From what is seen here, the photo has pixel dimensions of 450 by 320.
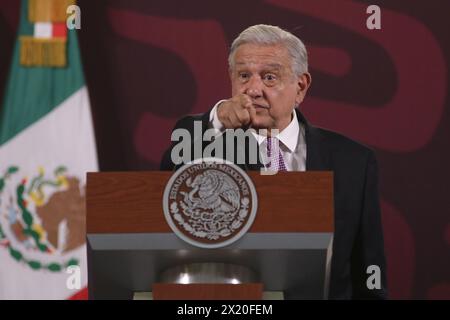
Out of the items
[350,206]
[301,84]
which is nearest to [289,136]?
[301,84]

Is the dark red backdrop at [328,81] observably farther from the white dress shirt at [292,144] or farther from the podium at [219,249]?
the podium at [219,249]

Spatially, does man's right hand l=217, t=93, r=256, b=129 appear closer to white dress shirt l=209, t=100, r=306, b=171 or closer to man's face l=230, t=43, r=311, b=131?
white dress shirt l=209, t=100, r=306, b=171

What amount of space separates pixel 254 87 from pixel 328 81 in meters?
1.16

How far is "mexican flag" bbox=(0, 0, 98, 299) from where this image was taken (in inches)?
188

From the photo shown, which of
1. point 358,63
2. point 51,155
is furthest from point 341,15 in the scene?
point 51,155

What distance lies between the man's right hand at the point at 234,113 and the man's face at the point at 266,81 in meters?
0.26

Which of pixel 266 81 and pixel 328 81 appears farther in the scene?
pixel 328 81

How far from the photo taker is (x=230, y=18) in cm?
500

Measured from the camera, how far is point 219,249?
265 cm

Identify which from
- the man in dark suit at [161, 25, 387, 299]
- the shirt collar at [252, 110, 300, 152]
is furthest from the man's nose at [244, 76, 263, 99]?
the shirt collar at [252, 110, 300, 152]

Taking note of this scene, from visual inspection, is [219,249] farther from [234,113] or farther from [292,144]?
[292,144]

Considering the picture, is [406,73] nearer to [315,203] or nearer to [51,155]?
[51,155]

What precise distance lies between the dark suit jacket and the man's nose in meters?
0.20

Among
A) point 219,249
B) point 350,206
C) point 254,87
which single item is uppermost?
point 254,87
